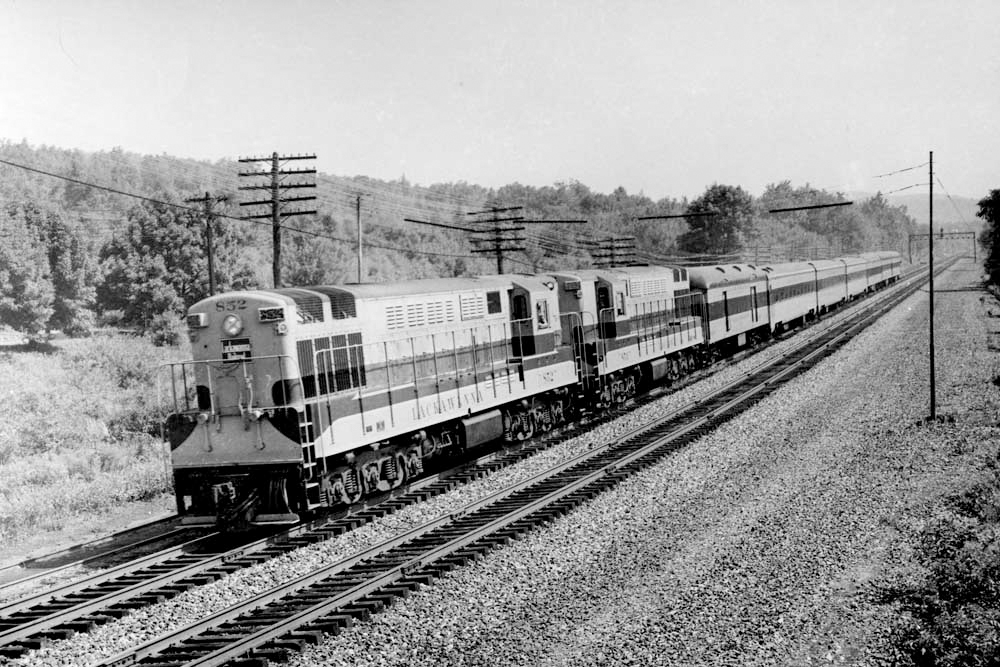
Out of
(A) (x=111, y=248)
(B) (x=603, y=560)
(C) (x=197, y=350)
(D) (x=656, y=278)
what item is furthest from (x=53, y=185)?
(B) (x=603, y=560)

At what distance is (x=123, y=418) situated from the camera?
80.3 ft

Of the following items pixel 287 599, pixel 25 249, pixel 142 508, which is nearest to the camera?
pixel 287 599

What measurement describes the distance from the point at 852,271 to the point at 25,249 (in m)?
55.2

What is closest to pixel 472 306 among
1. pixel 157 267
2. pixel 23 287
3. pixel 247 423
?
pixel 247 423

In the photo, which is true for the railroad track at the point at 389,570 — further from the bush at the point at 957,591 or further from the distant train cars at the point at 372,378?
the bush at the point at 957,591

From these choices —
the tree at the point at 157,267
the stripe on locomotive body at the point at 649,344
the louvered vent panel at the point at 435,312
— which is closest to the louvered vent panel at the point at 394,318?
the louvered vent panel at the point at 435,312

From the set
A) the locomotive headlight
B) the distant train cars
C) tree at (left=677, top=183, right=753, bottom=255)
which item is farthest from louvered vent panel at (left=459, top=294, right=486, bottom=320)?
Answer: tree at (left=677, top=183, right=753, bottom=255)

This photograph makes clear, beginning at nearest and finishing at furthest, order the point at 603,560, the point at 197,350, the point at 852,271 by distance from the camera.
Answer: the point at 603,560 < the point at 197,350 < the point at 852,271

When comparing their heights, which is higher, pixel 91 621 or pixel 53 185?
pixel 53 185

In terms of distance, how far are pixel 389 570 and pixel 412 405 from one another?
17.1ft

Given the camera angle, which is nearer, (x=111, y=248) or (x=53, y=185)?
(x=111, y=248)

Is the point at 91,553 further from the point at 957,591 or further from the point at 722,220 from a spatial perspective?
the point at 722,220

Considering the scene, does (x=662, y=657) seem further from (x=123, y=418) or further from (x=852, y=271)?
(x=852, y=271)

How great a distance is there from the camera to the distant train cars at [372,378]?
13.1 metres
